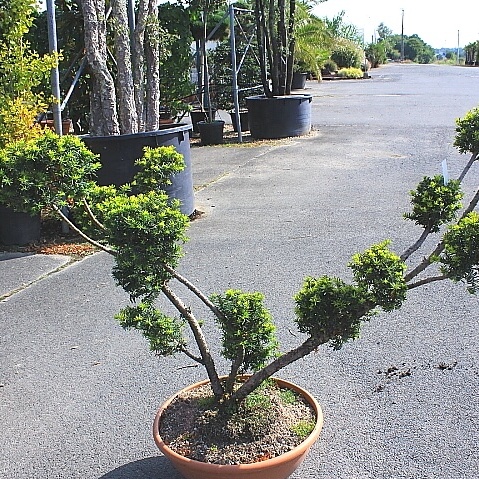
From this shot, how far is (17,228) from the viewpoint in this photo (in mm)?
6734

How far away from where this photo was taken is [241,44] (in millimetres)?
16359

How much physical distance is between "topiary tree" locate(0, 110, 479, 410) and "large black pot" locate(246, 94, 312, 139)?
431 inches

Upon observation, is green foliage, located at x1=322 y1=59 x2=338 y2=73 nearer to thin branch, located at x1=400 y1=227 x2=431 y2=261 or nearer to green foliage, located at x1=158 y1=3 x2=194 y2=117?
green foliage, located at x1=158 y1=3 x2=194 y2=117

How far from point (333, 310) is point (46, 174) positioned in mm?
1362

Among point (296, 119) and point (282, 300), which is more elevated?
point (296, 119)

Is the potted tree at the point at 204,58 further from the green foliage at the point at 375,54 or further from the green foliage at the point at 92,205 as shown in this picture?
the green foliage at the point at 375,54

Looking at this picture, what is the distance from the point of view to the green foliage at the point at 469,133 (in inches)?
119

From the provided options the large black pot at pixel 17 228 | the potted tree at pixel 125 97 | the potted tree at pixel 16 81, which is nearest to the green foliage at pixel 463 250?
the potted tree at pixel 16 81

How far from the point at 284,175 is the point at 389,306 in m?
7.78

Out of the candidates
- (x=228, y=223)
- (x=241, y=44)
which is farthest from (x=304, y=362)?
(x=241, y=44)

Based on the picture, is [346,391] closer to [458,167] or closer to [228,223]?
[228,223]

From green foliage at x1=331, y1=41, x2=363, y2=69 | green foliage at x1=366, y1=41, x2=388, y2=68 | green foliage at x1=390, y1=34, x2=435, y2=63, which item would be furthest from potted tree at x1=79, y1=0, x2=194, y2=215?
green foliage at x1=390, y1=34, x2=435, y2=63

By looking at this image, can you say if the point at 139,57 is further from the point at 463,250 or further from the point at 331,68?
the point at 331,68

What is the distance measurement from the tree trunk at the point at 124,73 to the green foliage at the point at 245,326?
5.06 m
